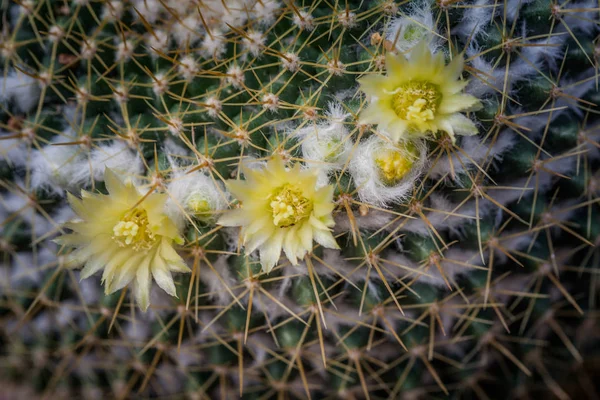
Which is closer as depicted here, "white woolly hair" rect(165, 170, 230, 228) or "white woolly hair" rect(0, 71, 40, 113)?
"white woolly hair" rect(165, 170, 230, 228)

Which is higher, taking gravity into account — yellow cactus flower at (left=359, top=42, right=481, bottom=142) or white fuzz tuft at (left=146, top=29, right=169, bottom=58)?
white fuzz tuft at (left=146, top=29, right=169, bottom=58)

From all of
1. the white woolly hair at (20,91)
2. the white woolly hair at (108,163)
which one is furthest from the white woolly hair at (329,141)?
the white woolly hair at (20,91)

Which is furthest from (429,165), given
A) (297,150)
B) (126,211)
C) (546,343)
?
(546,343)

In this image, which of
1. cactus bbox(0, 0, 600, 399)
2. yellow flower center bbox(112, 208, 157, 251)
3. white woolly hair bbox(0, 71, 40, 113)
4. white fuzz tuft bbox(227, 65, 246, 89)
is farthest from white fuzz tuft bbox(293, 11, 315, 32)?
white woolly hair bbox(0, 71, 40, 113)

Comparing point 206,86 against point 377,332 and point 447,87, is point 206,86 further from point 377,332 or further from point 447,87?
point 377,332

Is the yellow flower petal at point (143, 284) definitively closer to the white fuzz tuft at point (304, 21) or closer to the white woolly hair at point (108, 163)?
the white woolly hair at point (108, 163)

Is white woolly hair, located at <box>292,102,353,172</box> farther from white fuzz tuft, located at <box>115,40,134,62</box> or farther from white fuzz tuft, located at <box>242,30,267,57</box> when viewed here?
white fuzz tuft, located at <box>115,40,134,62</box>
